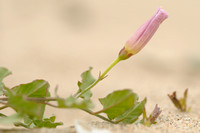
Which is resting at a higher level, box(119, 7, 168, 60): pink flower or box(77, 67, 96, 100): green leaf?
box(119, 7, 168, 60): pink flower

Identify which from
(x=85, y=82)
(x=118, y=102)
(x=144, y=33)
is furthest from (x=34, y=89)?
(x=144, y=33)

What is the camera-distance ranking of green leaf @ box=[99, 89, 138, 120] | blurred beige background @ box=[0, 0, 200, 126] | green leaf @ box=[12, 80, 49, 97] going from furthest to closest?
blurred beige background @ box=[0, 0, 200, 126] < green leaf @ box=[12, 80, 49, 97] < green leaf @ box=[99, 89, 138, 120]

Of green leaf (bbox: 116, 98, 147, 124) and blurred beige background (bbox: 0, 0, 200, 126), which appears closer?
green leaf (bbox: 116, 98, 147, 124)

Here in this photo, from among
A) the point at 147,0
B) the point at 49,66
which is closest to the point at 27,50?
the point at 49,66

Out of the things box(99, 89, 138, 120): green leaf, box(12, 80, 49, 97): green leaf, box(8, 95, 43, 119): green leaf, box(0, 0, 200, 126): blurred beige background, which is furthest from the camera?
box(0, 0, 200, 126): blurred beige background

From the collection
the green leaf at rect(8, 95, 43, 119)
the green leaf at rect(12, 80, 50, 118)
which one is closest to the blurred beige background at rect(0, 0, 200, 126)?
the green leaf at rect(12, 80, 50, 118)

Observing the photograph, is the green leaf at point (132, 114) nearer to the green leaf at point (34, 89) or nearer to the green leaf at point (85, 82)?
the green leaf at point (85, 82)

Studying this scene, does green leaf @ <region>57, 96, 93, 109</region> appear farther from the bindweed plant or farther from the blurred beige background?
the blurred beige background

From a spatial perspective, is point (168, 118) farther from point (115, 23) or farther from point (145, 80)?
point (115, 23)
